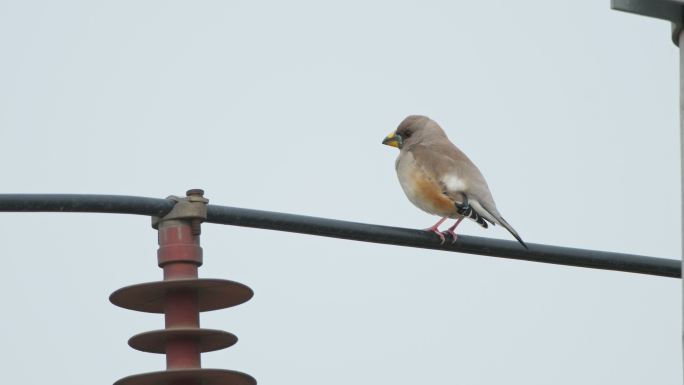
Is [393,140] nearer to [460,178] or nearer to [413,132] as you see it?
[413,132]

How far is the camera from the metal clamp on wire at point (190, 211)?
15.1 ft

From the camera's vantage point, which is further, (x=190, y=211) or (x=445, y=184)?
(x=445, y=184)

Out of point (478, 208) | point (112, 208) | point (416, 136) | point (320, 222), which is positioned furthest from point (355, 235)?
point (416, 136)

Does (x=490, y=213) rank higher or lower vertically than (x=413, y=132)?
lower

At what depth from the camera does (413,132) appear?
1080 cm

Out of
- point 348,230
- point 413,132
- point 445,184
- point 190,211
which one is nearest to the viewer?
point 190,211

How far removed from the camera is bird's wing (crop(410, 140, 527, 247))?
28.9ft

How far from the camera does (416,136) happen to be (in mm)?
10680

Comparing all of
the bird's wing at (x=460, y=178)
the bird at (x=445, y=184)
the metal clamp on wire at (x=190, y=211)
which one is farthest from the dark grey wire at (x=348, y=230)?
the bird's wing at (x=460, y=178)

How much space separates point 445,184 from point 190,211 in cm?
472

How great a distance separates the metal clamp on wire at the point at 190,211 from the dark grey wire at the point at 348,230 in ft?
0.10

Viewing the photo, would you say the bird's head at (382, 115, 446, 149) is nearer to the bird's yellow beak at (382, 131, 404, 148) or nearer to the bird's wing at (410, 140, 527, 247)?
the bird's yellow beak at (382, 131, 404, 148)

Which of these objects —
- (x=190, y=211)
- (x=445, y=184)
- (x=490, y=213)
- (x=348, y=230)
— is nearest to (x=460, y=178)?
(x=445, y=184)

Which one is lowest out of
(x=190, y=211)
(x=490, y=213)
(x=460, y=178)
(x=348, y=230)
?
(x=190, y=211)
